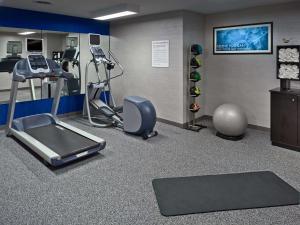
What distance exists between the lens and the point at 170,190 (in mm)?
2973

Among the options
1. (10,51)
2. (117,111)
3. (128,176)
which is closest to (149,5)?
(117,111)

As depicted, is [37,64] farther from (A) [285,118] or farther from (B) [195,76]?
(A) [285,118]

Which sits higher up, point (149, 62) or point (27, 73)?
point (149, 62)

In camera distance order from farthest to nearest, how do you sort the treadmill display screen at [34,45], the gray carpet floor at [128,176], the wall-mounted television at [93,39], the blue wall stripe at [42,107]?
the wall-mounted television at [93,39]
the treadmill display screen at [34,45]
the blue wall stripe at [42,107]
the gray carpet floor at [128,176]

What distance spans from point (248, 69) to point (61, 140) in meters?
3.76

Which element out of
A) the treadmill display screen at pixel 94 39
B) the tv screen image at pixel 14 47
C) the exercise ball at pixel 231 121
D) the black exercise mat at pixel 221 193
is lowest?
the black exercise mat at pixel 221 193

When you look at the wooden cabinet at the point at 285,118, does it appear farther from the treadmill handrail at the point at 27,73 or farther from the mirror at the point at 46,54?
the mirror at the point at 46,54

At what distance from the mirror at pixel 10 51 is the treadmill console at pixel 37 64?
3.16ft

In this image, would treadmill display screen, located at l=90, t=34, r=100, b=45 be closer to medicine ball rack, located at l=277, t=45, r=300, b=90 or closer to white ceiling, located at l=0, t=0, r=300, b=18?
white ceiling, located at l=0, t=0, r=300, b=18

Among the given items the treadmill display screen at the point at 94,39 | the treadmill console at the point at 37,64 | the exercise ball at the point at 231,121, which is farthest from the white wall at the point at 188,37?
the treadmill console at the point at 37,64

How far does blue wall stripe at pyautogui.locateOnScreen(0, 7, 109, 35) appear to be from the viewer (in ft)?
16.9

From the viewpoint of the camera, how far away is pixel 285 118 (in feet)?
13.8

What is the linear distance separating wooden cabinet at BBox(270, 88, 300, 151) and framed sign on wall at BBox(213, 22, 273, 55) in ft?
3.74

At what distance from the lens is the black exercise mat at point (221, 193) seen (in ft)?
8.64
